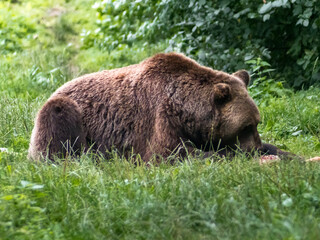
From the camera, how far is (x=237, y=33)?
927 cm

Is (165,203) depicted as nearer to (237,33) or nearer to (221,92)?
(221,92)

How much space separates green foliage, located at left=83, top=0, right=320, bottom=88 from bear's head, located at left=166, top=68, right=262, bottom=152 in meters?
2.76

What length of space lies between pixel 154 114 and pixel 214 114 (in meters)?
0.65

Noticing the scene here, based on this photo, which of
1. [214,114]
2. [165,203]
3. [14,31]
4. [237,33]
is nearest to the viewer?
[165,203]

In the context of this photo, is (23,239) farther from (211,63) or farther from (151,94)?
(211,63)

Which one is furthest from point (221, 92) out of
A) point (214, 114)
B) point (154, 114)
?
point (154, 114)

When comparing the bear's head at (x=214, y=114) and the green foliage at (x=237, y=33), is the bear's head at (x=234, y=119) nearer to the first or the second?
the bear's head at (x=214, y=114)

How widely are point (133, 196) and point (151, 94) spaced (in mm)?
2230

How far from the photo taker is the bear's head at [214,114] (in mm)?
5797

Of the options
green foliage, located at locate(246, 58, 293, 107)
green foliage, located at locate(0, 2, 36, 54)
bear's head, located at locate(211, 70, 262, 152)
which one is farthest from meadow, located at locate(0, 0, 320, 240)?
green foliage, located at locate(0, 2, 36, 54)

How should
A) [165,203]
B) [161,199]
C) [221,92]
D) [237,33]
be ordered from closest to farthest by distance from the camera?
[165,203], [161,199], [221,92], [237,33]

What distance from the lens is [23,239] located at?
130 inches

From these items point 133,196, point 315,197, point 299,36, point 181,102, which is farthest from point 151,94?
point 299,36

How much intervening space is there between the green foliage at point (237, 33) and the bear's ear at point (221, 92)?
2.90m
